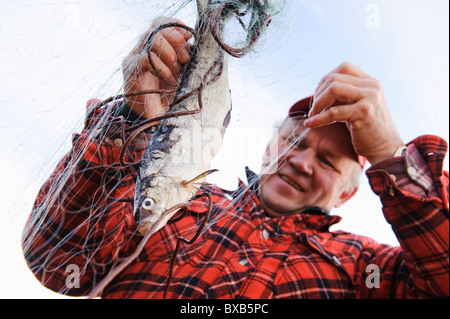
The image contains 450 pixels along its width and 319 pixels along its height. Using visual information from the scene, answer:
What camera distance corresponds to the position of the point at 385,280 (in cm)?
98

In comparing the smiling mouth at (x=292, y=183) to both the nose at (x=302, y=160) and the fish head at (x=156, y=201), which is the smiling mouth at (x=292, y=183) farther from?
the fish head at (x=156, y=201)

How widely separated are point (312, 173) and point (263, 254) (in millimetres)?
385

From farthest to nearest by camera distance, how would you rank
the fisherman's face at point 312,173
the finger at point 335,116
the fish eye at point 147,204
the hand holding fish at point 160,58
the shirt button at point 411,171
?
1. the fisherman's face at point 312,173
2. the shirt button at point 411,171
3. the finger at point 335,116
4. the hand holding fish at point 160,58
5. the fish eye at point 147,204

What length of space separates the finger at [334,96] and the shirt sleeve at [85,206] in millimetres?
468

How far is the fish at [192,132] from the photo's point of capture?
40 cm

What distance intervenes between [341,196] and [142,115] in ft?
3.66

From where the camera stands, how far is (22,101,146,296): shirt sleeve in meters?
0.57

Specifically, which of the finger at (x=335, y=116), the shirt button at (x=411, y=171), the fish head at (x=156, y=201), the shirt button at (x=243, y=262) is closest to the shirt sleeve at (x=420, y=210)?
the shirt button at (x=411, y=171)

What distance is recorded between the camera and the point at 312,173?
1166 millimetres

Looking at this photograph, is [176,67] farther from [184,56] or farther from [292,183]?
[292,183]

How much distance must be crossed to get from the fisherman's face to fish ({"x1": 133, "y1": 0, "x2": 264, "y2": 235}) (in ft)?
2.17

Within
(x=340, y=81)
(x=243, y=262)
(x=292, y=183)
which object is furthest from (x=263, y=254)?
(x=340, y=81)
